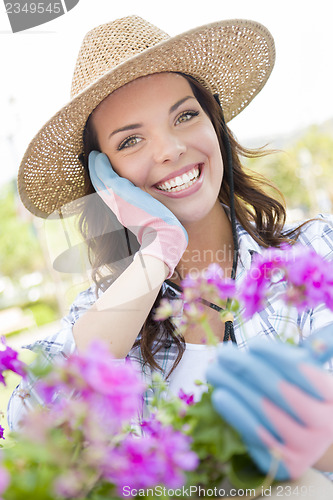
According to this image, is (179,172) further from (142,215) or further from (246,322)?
(246,322)

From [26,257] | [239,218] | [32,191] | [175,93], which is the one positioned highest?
[175,93]

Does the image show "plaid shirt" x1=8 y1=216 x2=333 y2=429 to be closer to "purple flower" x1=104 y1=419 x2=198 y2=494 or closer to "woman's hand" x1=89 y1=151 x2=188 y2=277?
"woman's hand" x1=89 y1=151 x2=188 y2=277

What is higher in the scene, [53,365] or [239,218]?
[53,365]

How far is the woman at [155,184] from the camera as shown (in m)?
1.26

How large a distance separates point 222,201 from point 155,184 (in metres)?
0.43

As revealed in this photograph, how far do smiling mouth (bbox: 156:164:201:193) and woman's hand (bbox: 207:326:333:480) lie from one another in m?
1.07

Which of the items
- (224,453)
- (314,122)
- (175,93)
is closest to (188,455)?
(224,453)

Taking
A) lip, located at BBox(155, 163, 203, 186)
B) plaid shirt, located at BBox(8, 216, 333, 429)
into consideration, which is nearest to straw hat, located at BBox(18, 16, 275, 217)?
lip, located at BBox(155, 163, 203, 186)

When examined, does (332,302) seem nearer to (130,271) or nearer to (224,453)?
(224,453)

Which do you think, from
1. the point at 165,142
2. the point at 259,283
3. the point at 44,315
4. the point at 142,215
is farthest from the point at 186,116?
the point at 44,315

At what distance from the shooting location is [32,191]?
1.79 meters

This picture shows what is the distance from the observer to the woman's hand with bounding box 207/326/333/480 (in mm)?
463

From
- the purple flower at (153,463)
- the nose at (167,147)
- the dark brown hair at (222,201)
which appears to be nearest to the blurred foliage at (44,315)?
the dark brown hair at (222,201)

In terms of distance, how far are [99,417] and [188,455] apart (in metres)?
0.08
